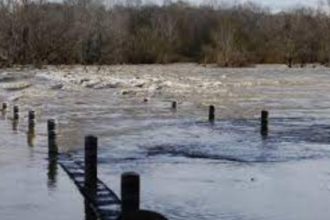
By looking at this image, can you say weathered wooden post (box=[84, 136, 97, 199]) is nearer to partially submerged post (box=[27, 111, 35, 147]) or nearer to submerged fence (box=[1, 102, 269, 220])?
submerged fence (box=[1, 102, 269, 220])

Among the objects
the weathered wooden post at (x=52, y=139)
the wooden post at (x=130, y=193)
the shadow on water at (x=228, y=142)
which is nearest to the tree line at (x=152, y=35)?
the shadow on water at (x=228, y=142)

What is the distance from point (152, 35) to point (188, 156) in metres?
82.9

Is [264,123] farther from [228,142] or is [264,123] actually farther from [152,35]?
[152,35]

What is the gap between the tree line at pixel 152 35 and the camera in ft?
262

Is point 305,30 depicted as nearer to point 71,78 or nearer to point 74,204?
point 71,78

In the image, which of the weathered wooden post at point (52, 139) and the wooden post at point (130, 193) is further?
the weathered wooden post at point (52, 139)

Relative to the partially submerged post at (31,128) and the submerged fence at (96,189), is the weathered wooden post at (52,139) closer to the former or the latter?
the submerged fence at (96,189)

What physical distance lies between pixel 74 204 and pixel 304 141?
9.87 metres

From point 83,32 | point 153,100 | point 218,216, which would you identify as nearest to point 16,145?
point 218,216

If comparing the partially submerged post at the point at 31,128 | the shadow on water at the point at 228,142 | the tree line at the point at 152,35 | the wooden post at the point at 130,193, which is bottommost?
the shadow on water at the point at 228,142

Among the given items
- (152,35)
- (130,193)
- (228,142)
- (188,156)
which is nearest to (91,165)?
(130,193)

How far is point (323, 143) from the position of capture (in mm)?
20266

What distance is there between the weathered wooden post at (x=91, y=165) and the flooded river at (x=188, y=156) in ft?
0.79

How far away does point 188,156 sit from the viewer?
17.9 meters
